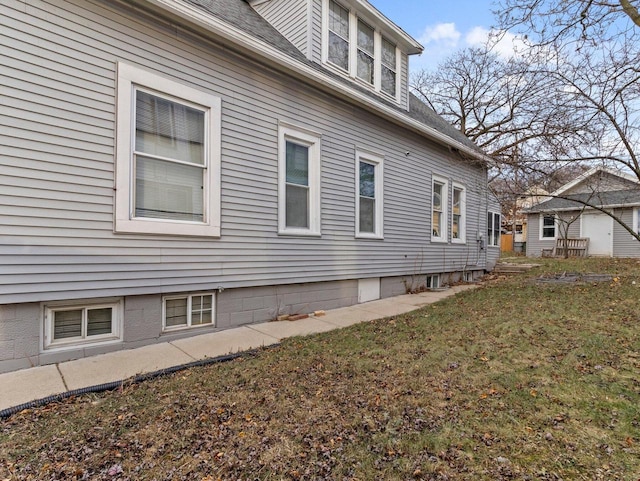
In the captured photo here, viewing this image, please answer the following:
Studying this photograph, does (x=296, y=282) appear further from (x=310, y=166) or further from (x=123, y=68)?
(x=123, y=68)

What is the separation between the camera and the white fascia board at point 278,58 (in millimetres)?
4176

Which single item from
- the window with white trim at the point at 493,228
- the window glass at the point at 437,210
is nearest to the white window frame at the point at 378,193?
the window glass at the point at 437,210

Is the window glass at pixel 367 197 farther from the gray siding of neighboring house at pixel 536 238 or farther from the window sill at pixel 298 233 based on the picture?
the gray siding of neighboring house at pixel 536 238

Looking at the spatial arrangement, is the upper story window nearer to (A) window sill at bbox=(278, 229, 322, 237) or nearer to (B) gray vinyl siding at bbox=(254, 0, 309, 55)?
(B) gray vinyl siding at bbox=(254, 0, 309, 55)

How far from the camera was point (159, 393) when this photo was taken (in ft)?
9.50

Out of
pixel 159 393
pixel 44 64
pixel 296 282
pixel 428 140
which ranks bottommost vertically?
pixel 159 393

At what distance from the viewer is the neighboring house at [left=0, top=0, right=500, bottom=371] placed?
3389 mm

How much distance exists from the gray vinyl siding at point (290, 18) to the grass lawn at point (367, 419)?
18.1ft

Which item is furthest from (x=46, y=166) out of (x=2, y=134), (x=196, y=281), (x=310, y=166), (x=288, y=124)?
(x=310, y=166)

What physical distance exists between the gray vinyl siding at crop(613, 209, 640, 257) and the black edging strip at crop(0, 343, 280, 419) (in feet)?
63.3

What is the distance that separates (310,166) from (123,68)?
3025 mm

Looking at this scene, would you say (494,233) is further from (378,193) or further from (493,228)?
(378,193)

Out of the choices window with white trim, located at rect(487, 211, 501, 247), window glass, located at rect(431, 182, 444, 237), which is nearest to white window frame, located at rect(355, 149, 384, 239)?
window glass, located at rect(431, 182, 444, 237)

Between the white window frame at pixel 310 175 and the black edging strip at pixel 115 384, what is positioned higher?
the white window frame at pixel 310 175
